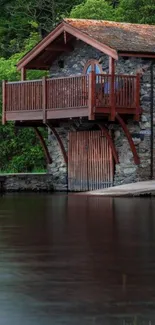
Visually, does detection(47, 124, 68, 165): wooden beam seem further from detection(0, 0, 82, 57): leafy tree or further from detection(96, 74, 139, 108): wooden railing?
detection(0, 0, 82, 57): leafy tree

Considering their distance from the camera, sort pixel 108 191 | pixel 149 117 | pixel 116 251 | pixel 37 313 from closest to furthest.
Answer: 1. pixel 37 313
2. pixel 116 251
3. pixel 108 191
4. pixel 149 117

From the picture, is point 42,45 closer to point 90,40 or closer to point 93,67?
point 93,67

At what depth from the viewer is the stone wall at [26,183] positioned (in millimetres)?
28547

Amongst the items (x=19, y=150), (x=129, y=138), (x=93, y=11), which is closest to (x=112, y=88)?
(x=129, y=138)

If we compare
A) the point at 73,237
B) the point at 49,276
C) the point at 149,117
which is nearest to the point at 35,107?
the point at 149,117

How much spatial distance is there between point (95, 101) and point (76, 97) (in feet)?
3.21

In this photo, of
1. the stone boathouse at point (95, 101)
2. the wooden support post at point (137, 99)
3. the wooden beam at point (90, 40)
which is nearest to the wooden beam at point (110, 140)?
the stone boathouse at point (95, 101)

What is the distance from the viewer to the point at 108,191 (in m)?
24.5

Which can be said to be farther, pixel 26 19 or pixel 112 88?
pixel 26 19

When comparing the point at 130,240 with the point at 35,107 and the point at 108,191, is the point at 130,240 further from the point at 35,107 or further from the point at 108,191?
the point at 35,107

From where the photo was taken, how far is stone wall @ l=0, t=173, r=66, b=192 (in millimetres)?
28547

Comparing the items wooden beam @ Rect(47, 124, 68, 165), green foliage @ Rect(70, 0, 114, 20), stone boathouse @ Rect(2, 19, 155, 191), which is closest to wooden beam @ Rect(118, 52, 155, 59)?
stone boathouse @ Rect(2, 19, 155, 191)

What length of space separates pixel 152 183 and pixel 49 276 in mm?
16990

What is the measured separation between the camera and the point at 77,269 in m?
8.36
